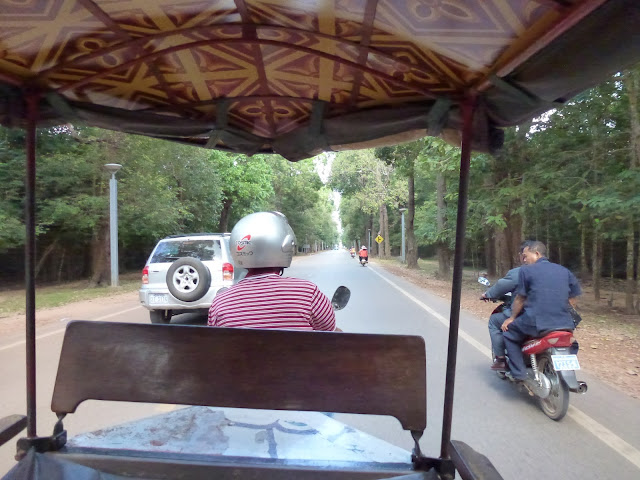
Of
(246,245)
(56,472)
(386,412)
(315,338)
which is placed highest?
(246,245)

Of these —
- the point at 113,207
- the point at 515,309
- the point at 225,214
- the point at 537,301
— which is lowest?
the point at 515,309

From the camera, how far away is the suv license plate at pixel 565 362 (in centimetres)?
444

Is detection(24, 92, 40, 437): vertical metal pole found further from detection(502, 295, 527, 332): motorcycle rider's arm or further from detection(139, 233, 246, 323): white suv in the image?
detection(139, 233, 246, 323): white suv

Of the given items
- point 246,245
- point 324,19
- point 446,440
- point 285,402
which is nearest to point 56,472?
point 285,402

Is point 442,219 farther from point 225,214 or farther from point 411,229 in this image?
point 225,214

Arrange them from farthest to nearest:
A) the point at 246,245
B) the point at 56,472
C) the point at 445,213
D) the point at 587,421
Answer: the point at 445,213, the point at 587,421, the point at 246,245, the point at 56,472

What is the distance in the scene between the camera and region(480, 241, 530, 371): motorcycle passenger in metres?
5.26

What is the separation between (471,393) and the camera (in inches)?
215

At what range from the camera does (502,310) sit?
5684 mm

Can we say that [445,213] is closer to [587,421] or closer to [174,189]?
[174,189]

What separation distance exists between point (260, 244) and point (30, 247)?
1.23 metres

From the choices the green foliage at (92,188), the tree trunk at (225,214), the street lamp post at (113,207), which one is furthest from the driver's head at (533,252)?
the tree trunk at (225,214)

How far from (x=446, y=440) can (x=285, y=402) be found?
2.68ft

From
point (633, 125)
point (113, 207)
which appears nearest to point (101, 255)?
point (113, 207)
